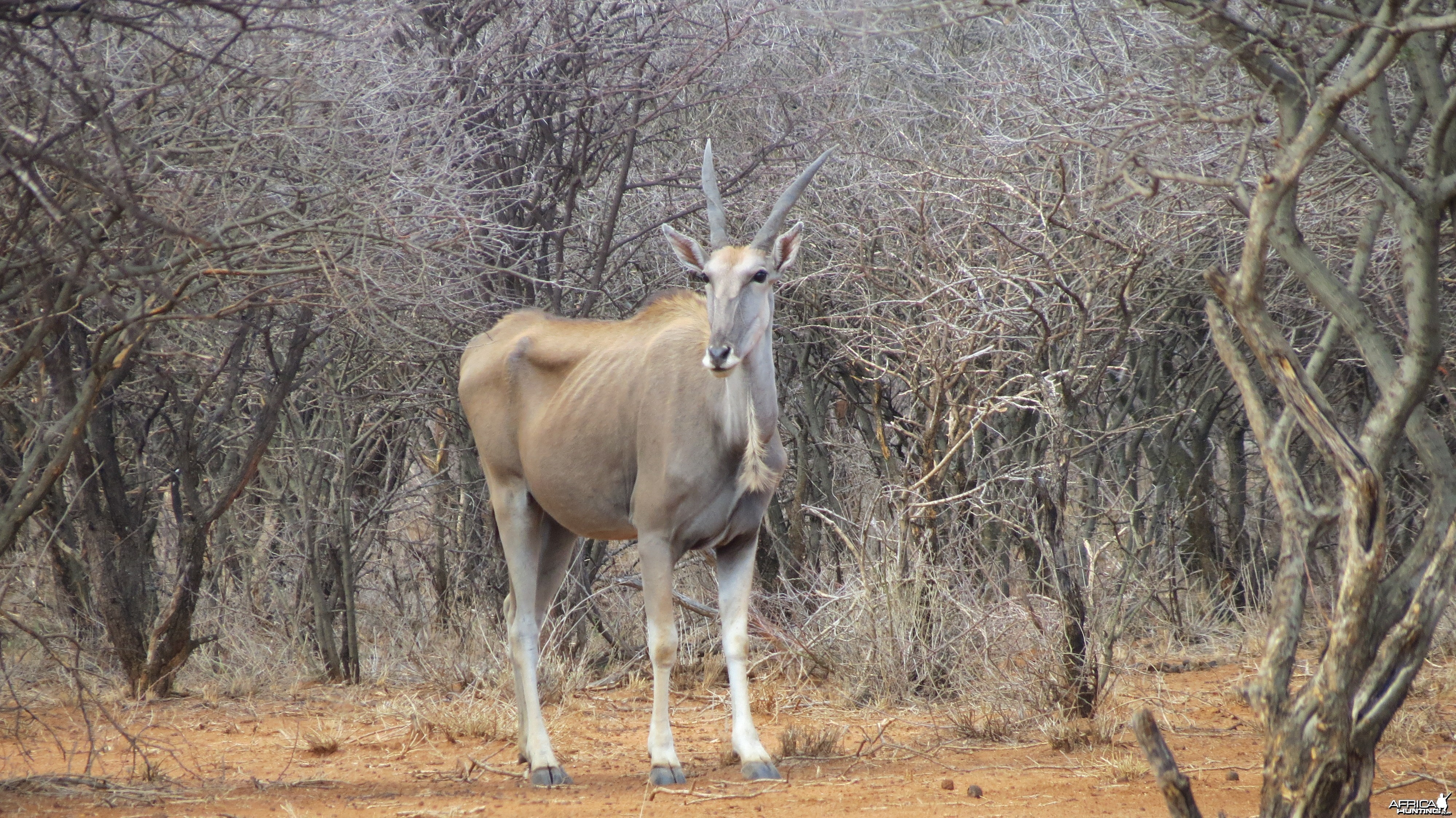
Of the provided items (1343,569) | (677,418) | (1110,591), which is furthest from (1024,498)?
(1343,569)

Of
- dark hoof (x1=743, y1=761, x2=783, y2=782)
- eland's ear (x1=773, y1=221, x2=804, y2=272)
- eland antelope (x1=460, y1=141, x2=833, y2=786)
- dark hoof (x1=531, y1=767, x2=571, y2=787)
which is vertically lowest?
dark hoof (x1=531, y1=767, x2=571, y2=787)

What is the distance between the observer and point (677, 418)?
20.4 feet

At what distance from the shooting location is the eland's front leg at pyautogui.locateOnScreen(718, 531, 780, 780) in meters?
5.81

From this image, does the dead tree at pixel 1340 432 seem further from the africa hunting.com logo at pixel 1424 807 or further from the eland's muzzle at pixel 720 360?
the eland's muzzle at pixel 720 360

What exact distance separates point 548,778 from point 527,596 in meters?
0.96

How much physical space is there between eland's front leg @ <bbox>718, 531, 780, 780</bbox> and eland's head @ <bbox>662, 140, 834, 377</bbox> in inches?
36.8

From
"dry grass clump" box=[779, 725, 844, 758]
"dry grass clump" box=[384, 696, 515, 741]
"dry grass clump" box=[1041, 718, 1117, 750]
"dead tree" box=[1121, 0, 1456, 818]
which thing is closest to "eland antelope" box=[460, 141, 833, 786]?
"dry grass clump" box=[779, 725, 844, 758]

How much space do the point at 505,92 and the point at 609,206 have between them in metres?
1.11

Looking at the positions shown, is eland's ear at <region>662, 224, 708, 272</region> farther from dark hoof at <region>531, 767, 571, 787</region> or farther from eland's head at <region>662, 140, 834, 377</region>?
dark hoof at <region>531, 767, 571, 787</region>

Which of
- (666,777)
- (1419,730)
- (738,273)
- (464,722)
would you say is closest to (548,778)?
(666,777)

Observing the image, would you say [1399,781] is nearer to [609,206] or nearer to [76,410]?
[76,410]

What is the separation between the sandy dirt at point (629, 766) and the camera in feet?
17.2

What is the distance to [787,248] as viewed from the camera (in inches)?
249

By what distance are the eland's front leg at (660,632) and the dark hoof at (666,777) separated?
0.02 meters
